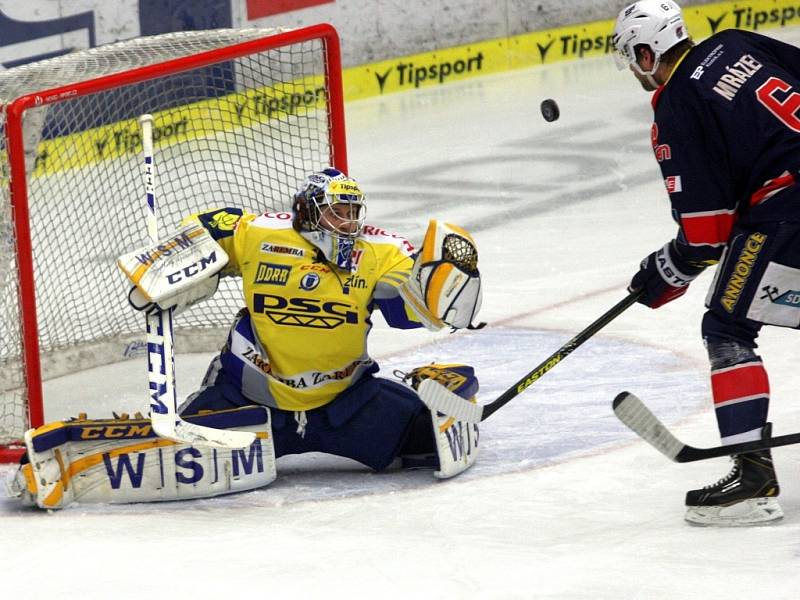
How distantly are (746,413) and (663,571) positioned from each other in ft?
1.56

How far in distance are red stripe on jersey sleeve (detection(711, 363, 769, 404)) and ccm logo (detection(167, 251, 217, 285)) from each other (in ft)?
4.28

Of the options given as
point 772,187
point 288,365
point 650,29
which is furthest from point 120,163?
point 772,187

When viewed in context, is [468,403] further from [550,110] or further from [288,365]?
[550,110]

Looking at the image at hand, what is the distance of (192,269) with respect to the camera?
4211 mm

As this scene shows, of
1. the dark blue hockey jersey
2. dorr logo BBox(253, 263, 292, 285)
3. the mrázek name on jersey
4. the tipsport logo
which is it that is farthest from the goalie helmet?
the tipsport logo

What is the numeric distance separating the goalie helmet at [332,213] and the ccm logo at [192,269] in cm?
25

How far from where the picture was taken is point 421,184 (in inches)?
311

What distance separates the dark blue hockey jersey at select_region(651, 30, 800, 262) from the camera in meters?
3.73

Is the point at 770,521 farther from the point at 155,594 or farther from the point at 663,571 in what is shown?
the point at 155,594

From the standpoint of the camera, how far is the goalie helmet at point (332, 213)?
419 centimetres

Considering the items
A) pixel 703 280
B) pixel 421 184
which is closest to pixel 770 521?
pixel 703 280

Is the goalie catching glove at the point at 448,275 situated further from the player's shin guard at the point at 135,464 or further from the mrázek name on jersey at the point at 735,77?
the mrázek name on jersey at the point at 735,77

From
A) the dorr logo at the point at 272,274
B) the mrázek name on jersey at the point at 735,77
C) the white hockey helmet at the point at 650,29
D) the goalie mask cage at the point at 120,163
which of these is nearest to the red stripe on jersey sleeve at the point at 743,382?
the mrázek name on jersey at the point at 735,77

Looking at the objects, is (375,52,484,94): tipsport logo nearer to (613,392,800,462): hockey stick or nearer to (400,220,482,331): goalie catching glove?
(400,220,482,331): goalie catching glove
